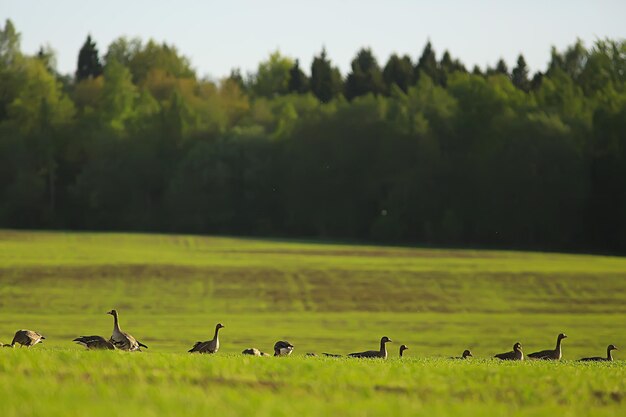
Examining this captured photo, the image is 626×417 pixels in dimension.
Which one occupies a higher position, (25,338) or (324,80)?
(324,80)

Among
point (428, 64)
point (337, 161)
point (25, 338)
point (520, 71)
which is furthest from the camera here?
point (520, 71)

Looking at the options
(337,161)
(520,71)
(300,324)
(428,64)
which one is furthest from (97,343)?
(520,71)

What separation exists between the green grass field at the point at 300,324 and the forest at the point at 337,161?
21.2 m

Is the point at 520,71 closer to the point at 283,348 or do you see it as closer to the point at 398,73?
the point at 398,73

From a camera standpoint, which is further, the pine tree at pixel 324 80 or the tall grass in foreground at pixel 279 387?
the pine tree at pixel 324 80

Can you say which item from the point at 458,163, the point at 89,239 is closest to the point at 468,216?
the point at 458,163

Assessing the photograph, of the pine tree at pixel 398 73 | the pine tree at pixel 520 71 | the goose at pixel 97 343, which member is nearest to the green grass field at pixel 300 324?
the goose at pixel 97 343

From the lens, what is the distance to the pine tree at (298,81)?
596ft

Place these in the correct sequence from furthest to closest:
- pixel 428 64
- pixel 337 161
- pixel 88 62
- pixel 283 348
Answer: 1. pixel 88 62
2. pixel 428 64
3. pixel 337 161
4. pixel 283 348

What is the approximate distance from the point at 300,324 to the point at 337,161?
267 feet

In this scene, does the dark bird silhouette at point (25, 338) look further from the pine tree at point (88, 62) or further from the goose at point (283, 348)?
the pine tree at point (88, 62)

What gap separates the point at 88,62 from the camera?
7677 inches

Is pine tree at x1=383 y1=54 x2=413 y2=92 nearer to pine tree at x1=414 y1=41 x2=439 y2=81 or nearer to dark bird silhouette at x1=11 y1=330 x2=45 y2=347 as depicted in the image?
pine tree at x1=414 y1=41 x2=439 y2=81

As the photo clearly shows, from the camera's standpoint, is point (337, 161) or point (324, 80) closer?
point (337, 161)
